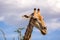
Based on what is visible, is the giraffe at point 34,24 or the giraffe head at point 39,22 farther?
the giraffe at point 34,24

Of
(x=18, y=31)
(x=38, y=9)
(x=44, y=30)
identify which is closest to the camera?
(x=44, y=30)

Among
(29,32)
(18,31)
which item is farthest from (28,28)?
(18,31)

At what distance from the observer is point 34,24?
18703mm

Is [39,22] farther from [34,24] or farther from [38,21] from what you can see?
[34,24]

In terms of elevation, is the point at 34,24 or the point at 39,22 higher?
the point at 39,22

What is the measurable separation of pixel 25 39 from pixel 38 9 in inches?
99.5

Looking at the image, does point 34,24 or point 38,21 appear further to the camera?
point 34,24

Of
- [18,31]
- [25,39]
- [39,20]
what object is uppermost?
[39,20]

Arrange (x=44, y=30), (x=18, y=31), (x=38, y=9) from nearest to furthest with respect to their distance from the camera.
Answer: (x=44, y=30)
(x=38, y=9)
(x=18, y=31)

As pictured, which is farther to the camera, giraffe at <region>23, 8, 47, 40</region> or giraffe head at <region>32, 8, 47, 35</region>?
giraffe at <region>23, 8, 47, 40</region>

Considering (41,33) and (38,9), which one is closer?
(41,33)

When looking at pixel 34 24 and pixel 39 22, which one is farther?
pixel 34 24

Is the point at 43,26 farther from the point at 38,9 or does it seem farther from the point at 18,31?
the point at 18,31

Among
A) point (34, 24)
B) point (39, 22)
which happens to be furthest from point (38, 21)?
point (34, 24)
